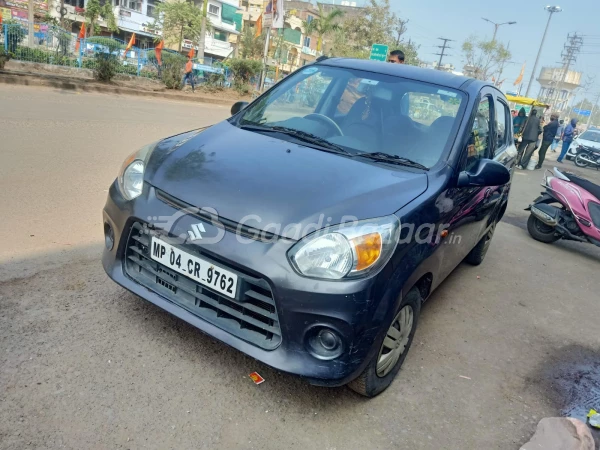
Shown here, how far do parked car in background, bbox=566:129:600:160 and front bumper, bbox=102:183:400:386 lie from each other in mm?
21848

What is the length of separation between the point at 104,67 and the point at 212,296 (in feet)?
50.8

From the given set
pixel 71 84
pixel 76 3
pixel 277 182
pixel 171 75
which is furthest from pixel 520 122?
pixel 76 3

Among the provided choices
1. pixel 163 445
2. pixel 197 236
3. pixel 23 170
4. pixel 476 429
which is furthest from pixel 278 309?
pixel 23 170

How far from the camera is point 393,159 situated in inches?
113

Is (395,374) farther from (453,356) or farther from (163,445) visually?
(163,445)

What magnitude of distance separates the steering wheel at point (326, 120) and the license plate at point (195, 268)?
138cm

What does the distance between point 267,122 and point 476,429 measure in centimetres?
226

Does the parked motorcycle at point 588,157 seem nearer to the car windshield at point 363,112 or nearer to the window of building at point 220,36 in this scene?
the car windshield at point 363,112

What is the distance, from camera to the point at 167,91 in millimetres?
17938

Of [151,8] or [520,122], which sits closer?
[520,122]

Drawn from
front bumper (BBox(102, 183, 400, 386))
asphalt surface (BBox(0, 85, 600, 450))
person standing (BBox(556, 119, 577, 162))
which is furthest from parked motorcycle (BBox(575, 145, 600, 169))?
front bumper (BBox(102, 183, 400, 386))

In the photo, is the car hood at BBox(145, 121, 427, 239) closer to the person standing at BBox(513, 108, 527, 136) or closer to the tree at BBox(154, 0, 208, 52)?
the person standing at BBox(513, 108, 527, 136)

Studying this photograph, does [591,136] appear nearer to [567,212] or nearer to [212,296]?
[567,212]

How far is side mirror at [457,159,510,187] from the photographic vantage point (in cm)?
291
